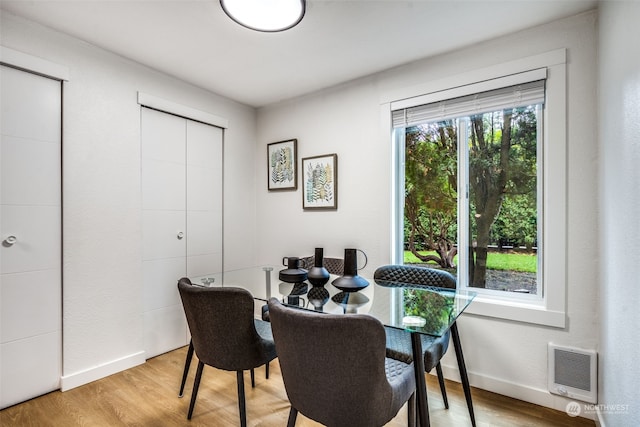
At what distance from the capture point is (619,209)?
1377mm

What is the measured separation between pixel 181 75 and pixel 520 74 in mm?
2608

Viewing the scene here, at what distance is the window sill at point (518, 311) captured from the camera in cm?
192

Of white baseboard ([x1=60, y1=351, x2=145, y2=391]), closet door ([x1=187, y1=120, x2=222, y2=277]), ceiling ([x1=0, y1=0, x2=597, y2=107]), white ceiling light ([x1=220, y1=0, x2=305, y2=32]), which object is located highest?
ceiling ([x1=0, y1=0, x2=597, y2=107])

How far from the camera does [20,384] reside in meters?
1.94

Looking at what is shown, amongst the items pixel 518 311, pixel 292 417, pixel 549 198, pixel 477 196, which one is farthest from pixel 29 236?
pixel 549 198

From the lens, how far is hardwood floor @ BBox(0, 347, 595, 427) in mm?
1803

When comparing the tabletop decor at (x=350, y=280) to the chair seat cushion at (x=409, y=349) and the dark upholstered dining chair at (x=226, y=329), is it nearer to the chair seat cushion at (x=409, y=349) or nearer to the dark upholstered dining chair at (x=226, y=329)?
the chair seat cushion at (x=409, y=349)

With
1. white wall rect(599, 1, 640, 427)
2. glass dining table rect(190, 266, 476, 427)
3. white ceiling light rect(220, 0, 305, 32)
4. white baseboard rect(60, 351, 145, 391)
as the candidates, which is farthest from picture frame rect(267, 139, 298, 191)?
white wall rect(599, 1, 640, 427)

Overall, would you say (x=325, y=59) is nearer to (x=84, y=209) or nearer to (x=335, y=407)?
(x=84, y=209)

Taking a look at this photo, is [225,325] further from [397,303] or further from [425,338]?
[425,338]

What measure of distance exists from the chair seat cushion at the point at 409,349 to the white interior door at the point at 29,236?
2178mm

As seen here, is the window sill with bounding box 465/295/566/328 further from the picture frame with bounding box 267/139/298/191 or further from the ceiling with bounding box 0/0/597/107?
the picture frame with bounding box 267/139/298/191

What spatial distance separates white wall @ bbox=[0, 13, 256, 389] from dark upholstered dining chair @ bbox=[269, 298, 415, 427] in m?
1.76

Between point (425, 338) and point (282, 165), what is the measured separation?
2190mm
